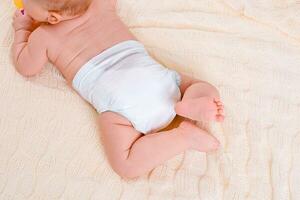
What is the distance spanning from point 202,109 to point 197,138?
3.6 inches

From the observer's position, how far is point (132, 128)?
3.98ft

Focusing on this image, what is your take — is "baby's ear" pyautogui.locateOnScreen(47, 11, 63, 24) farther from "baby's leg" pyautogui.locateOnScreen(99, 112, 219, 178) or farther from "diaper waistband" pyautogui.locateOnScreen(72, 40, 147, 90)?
"baby's leg" pyautogui.locateOnScreen(99, 112, 219, 178)

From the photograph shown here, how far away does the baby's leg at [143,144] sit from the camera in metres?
1.16

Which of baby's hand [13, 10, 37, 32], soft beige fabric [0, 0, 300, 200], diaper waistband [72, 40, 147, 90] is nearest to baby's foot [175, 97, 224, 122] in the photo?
soft beige fabric [0, 0, 300, 200]

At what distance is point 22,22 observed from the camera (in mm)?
1360

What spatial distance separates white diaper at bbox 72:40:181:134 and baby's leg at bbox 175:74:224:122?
44mm

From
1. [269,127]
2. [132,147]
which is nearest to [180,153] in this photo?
[132,147]

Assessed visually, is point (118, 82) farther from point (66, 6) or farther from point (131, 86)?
point (66, 6)

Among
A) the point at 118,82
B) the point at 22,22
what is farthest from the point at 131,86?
the point at 22,22

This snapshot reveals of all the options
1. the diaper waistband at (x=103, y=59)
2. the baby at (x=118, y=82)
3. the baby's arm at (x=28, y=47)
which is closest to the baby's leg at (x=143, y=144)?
the baby at (x=118, y=82)

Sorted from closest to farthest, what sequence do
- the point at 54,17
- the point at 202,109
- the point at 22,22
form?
the point at 202,109, the point at 54,17, the point at 22,22

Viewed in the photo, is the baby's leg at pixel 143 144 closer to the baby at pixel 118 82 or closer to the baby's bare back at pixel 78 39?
the baby at pixel 118 82

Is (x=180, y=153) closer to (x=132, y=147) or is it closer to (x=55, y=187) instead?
(x=132, y=147)

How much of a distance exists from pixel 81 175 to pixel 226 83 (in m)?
0.48
